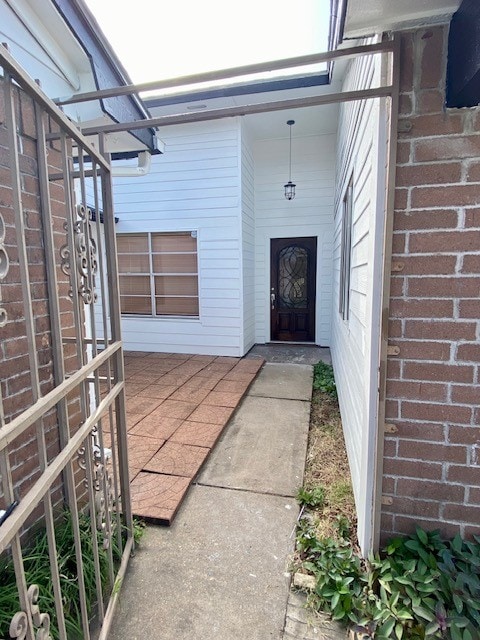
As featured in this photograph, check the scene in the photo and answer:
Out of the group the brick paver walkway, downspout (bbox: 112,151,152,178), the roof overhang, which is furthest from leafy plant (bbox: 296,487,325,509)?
downspout (bbox: 112,151,152,178)

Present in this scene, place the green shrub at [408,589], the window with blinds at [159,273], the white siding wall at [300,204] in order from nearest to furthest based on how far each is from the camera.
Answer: the green shrub at [408,589] < the window with blinds at [159,273] < the white siding wall at [300,204]

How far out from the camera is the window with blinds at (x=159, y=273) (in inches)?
230

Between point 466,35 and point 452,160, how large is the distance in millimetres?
391

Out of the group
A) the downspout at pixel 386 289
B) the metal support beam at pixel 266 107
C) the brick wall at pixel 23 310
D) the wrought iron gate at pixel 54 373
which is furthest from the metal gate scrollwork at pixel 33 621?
the metal support beam at pixel 266 107

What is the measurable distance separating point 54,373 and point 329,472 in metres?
2.09

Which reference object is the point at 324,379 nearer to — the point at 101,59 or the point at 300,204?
the point at 300,204

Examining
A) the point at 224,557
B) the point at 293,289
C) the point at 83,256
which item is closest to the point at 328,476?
the point at 224,557

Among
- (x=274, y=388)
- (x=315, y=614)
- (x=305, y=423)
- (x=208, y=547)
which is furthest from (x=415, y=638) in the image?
(x=274, y=388)

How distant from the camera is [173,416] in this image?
341 centimetres

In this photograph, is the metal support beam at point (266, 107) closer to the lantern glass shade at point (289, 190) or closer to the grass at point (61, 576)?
the grass at point (61, 576)

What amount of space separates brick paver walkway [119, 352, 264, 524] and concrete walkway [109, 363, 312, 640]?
0.40 feet

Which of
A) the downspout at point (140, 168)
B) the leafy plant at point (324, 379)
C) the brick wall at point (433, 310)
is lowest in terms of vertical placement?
the leafy plant at point (324, 379)

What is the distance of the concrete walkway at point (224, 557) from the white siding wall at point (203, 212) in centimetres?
307

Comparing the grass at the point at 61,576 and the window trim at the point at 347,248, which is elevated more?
the window trim at the point at 347,248
